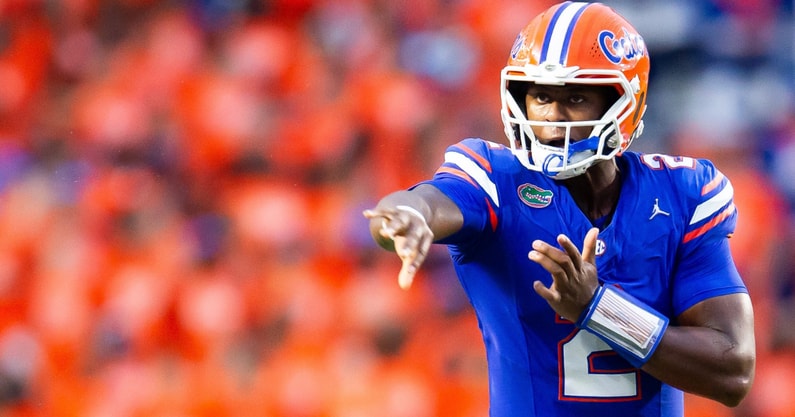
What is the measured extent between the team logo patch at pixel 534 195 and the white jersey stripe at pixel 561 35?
0.21 meters

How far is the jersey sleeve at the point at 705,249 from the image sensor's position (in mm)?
1505

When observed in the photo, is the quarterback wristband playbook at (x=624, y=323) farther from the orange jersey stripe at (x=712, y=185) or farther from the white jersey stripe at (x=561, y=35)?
the white jersey stripe at (x=561, y=35)

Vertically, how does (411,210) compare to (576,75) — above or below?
below

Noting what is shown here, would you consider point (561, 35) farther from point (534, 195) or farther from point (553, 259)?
point (553, 259)

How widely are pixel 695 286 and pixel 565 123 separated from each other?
1.11ft

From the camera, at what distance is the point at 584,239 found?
1448 millimetres

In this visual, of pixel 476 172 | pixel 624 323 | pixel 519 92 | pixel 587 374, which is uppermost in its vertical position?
pixel 519 92

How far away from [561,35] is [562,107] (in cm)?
12

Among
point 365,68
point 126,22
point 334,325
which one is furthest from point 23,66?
point 334,325

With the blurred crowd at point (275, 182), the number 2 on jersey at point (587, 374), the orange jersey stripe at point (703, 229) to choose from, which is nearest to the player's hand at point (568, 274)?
the number 2 on jersey at point (587, 374)

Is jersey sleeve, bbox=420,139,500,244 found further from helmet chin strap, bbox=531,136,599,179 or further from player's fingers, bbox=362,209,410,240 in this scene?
player's fingers, bbox=362,209,410,240

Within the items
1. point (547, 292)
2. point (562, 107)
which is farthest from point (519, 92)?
point (547, 292)

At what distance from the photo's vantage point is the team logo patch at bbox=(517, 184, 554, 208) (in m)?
1.53

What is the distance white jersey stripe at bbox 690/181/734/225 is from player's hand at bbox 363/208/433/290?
527 millimetres
